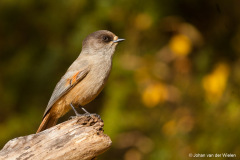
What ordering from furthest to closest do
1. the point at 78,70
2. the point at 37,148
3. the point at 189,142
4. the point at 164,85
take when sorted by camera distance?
the point at 164,85, the point at 189,142, the point at 78,70, the point at 37,148

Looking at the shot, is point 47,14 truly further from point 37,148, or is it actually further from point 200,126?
point 37,148

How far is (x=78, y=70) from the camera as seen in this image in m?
6.33

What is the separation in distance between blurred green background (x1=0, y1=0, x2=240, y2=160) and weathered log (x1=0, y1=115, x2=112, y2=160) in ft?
8.57

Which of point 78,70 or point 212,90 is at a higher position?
point 78,70

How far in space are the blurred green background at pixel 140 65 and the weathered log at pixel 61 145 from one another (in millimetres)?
2613

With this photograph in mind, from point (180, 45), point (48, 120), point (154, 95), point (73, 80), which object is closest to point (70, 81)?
point (73, 80)

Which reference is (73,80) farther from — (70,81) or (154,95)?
Result: (154,95)

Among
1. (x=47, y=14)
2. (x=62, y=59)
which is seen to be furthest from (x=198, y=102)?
(x=47, y=14)

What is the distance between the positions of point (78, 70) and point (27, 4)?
285 cm

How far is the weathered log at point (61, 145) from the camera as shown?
5.01 m

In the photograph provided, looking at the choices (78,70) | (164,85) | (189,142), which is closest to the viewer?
(78,70)

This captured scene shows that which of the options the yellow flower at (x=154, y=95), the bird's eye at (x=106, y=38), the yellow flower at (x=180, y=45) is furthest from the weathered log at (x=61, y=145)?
the yellow flower at (x=180, y=45)

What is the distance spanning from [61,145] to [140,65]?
357 centimetres

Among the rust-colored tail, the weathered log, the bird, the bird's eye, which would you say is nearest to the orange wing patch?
the bird
